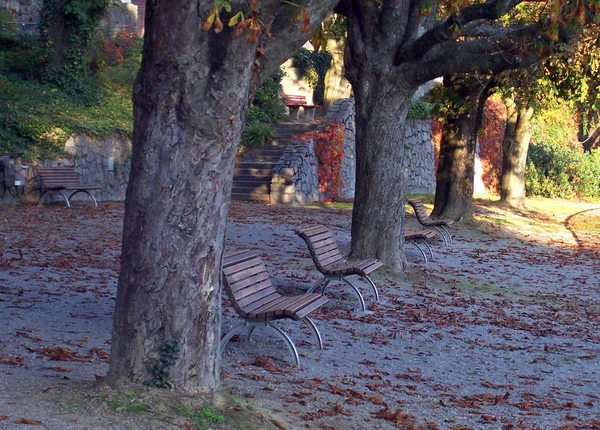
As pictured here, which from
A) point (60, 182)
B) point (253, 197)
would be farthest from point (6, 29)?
point (253, 197)

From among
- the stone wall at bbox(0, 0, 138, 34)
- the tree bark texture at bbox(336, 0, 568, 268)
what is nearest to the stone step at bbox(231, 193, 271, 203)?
the stone wall at bbox(0, 0, 138, 34)

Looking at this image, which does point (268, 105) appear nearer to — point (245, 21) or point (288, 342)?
point (288, 342)

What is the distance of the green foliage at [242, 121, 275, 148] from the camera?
24922 millimetres

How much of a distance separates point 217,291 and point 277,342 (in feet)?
8.52

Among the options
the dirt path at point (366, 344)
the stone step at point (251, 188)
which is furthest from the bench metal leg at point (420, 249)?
the stone step at point (251, 188)

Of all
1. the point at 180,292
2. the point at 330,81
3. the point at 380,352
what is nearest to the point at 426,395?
the point at 380,352

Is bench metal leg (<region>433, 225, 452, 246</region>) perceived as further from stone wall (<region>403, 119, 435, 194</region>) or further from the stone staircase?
stone wall (<region>403, 119, 435, 194</region>)

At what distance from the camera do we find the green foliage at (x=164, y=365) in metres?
5.50

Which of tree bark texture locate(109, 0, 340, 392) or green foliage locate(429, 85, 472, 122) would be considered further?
green foliage locate(429, 85, 472, 122)

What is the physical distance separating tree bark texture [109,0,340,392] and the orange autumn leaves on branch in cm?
8

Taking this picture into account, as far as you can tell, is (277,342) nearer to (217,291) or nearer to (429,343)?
(429,343)

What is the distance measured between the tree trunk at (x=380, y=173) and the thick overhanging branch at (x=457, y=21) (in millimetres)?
746

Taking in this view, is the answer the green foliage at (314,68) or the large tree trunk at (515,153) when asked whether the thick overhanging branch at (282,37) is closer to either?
the large tree trunk at (515,153)

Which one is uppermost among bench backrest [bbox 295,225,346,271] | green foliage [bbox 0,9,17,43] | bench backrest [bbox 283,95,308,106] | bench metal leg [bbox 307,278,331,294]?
green foliage [bbox 0,9,17,43]
